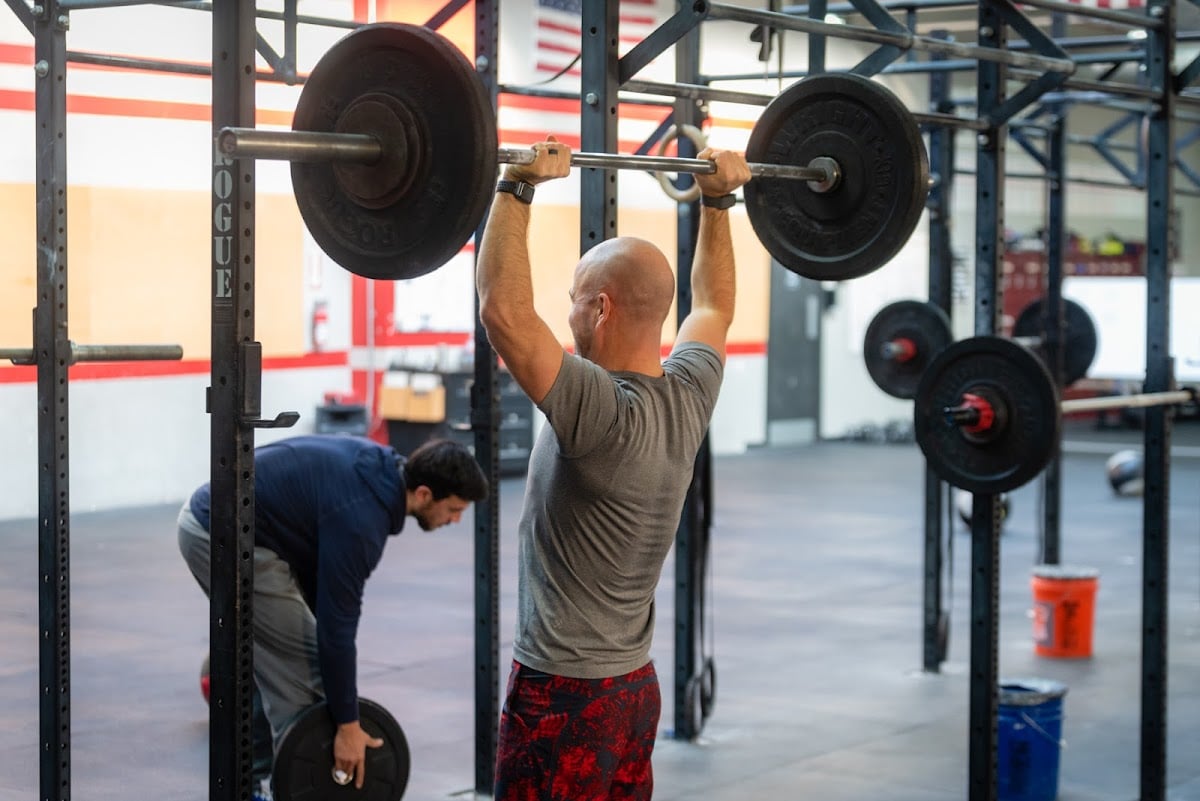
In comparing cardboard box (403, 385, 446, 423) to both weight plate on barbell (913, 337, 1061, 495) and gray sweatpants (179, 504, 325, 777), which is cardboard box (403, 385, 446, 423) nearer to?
gray sweatpants (179, 504, 325, 777)

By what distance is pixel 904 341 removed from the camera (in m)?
6.23

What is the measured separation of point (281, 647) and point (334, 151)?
1.77 m

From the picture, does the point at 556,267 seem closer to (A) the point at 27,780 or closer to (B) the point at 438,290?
(B) the point at 438,290

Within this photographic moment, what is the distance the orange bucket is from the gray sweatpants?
3.32 meters

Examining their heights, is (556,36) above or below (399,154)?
above

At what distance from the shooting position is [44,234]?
331cm

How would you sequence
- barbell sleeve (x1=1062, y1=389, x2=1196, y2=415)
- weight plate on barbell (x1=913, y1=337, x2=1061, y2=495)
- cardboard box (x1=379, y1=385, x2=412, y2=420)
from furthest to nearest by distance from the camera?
1. cardboard box (x1=379, y1=385, x2=412, y2=420)
2. barbell sleeve (x1=1062, y1=389, x2=1196, y2=415)
3. weight plate on barbell (x1=913, y1=337, x2=1061, y2=495)

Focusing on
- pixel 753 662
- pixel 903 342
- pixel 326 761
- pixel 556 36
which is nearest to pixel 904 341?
pixel 903 342

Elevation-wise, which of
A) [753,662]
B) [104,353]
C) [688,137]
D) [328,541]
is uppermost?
[688,137]

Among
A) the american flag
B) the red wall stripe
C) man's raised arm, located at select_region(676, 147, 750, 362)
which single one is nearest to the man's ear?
man's raised arm, located at select_region(676, 147, 750, 362)

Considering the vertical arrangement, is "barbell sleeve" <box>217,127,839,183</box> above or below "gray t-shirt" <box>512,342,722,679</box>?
above

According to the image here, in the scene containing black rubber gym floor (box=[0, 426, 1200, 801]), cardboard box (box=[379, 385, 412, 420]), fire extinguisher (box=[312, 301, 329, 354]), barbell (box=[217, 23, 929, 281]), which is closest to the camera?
barbell (box=[217, 23, 929, 281])

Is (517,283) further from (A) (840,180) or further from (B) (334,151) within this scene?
(A) (840,180)

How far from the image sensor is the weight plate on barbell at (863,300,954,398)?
6.15 metres
